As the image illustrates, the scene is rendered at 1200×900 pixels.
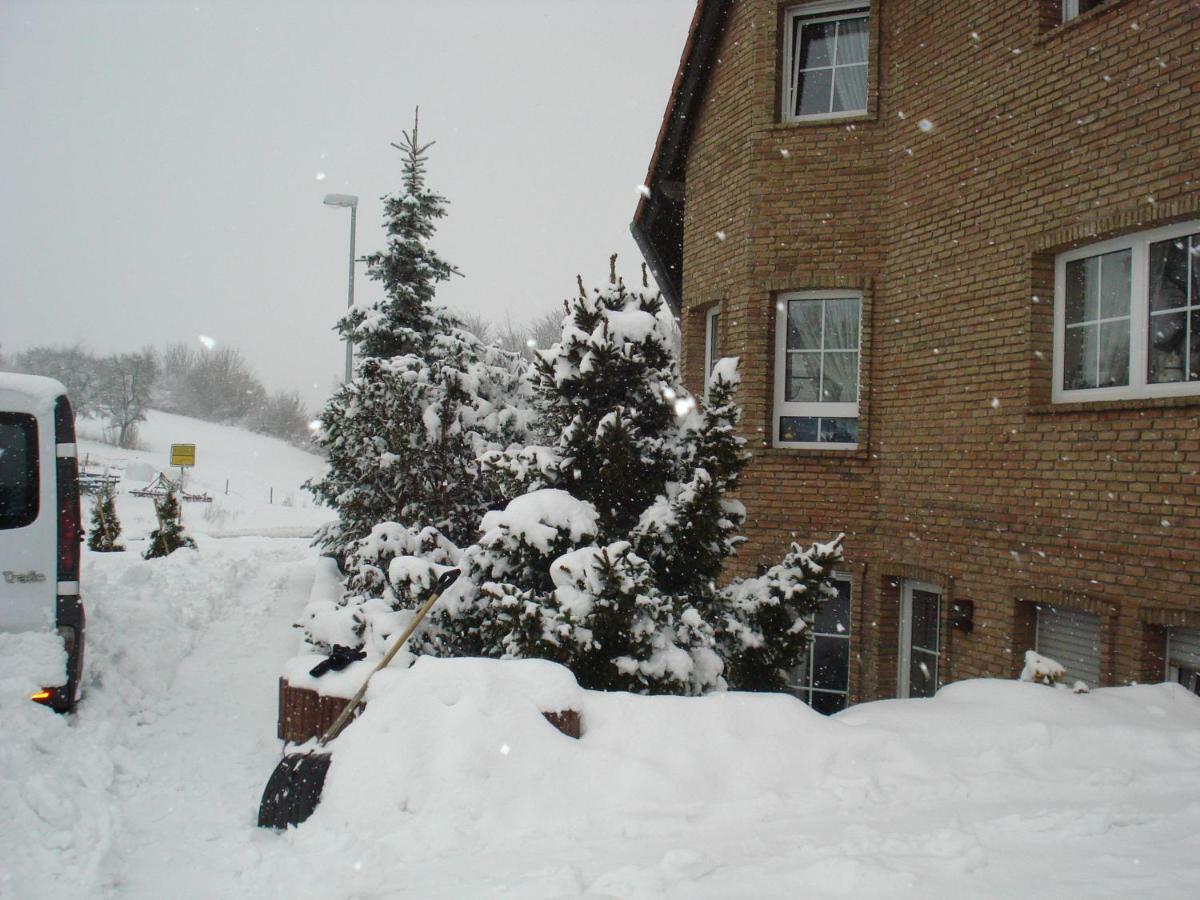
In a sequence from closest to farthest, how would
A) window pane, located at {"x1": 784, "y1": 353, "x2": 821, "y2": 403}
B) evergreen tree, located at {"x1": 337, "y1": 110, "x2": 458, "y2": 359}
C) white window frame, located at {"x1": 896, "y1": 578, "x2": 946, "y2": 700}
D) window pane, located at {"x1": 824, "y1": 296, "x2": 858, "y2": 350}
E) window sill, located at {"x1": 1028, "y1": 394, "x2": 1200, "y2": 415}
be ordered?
window sill, located at {"x1": 1028, "y1": 394, "x2": 1200, "y2": 415} < white window frame, located at {"x1": 896, "y1": 578, "x2": 946, "y2": 700} < window pane, located at {"x1": 824, "y1": 296, "x2": 858, "y2": 350} < window pane, located at {"x1": 784, "y1": 353, "x2": 821, "y2": 403} < evergreen tree, located at {"x1": 337, "y1": 110, "x2": 458, "y2": 359}

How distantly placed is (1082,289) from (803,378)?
2787 mm

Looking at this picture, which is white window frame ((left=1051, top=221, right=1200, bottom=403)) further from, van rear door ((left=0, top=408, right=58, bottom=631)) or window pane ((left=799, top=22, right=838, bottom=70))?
van rear door ((left=0, top=408, right=58, bottom=631))

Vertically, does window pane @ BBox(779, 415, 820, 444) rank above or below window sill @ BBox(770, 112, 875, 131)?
below

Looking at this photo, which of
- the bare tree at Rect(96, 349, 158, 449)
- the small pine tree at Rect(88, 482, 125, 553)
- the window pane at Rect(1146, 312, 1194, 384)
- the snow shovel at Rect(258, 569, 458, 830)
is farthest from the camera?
the bare tree at Rect(96, 349, 158, 449)

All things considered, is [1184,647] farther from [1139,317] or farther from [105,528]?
[105,528]

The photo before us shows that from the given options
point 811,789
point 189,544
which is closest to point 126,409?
point 189,544

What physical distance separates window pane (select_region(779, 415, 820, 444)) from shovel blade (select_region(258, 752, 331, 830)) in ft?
19.0

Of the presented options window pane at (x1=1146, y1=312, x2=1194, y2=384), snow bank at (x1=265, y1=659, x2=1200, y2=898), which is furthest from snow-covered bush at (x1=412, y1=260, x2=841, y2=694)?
window pane at (x1=1146, y1=312, x2=1194, y2=384)

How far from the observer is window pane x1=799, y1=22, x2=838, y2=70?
912 centimetres

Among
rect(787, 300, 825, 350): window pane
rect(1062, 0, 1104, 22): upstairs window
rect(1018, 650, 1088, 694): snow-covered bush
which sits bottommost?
rect(1018, 650, 1088, 694): snow-covered bush

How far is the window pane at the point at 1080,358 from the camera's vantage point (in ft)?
21.9

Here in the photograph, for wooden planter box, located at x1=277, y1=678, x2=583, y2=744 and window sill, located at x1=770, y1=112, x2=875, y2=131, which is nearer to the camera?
wooden planter box, located at x1=277, y1=678, x2=583, y2=744

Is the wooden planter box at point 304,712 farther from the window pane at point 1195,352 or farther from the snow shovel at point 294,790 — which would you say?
the window pane at point 1195,352

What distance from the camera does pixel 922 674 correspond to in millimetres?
8156
